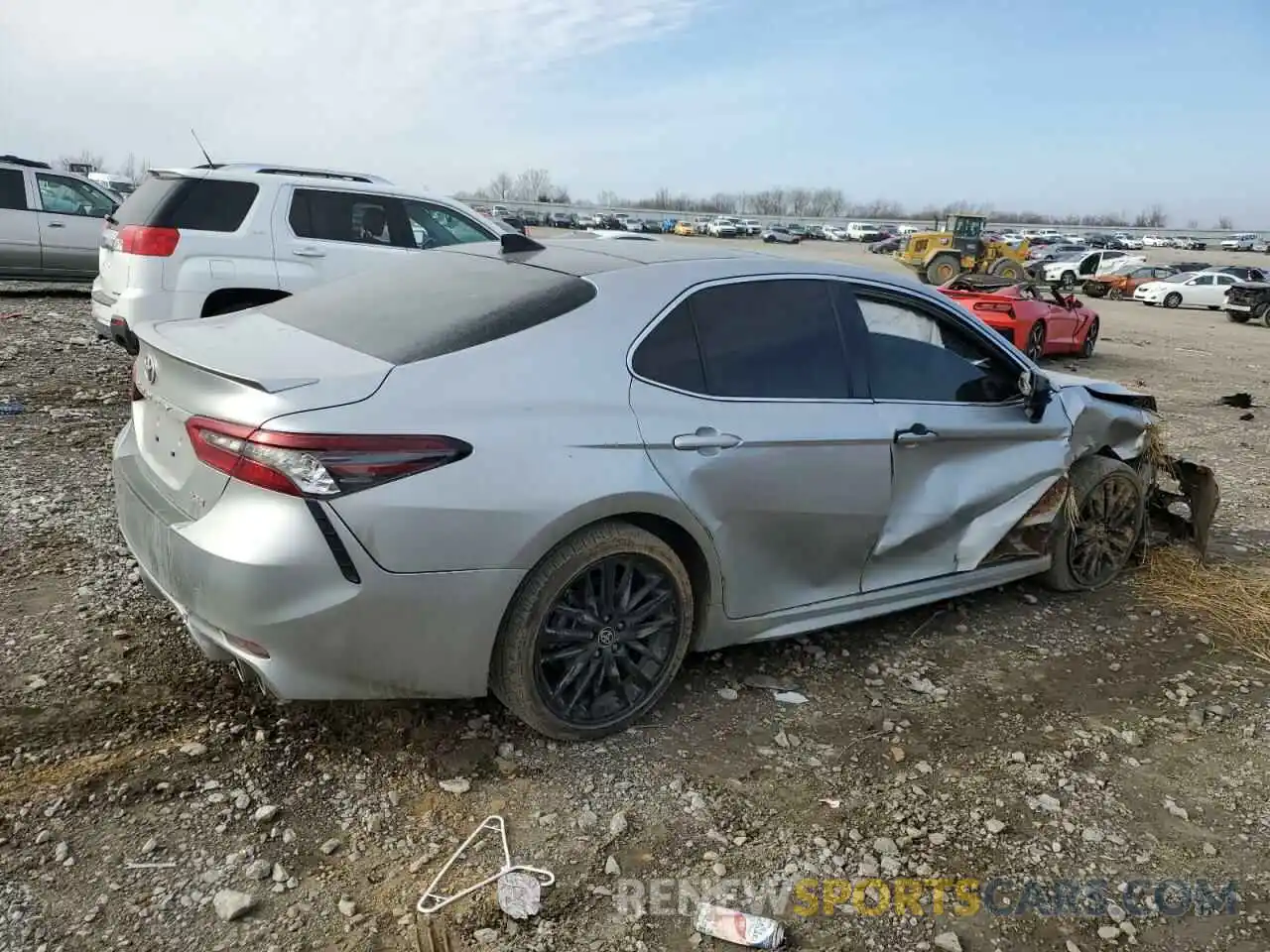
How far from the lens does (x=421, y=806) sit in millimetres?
2840

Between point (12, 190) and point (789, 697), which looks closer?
point (789, 697)

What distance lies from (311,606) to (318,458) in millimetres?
407

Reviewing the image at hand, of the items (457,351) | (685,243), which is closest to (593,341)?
(457,351)

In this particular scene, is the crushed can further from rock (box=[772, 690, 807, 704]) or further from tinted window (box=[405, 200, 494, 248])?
tinted window (box=[405, 200, 494, 248])

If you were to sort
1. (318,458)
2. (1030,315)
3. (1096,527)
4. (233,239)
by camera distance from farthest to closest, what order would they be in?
(1030,315) → (233,239) → (1096,527) → (318,458)

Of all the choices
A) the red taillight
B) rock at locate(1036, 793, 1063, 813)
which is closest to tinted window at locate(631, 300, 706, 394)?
rock at locate(1036, 793, 1063, 813)

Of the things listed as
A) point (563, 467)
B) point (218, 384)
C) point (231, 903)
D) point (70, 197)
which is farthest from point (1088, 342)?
point (231, 903)

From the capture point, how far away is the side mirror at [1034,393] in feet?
14.3

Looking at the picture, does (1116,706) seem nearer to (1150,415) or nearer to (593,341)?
(1150,415)

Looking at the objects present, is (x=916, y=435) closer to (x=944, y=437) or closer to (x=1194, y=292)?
(x=944, y=437)

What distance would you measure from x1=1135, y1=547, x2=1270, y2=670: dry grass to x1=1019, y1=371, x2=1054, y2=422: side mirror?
54.2 inches

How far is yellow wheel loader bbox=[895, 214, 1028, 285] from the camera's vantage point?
96.8ft

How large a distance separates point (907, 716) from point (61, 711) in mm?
2980

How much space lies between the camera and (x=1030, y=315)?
14.7 m
